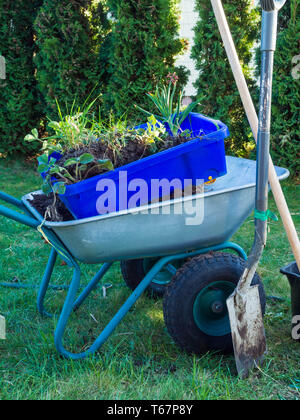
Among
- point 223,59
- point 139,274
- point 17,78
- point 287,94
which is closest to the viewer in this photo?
point 139,274

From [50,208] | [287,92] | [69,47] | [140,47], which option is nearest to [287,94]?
[287,92]

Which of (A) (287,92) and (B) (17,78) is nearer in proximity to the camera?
(A) (287,92)

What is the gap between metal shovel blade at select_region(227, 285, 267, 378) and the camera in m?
1.71

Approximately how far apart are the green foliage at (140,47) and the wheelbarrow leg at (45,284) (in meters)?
2.54

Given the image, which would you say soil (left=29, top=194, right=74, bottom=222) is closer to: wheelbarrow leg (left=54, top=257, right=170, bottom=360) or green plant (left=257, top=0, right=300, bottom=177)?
wheelbarrow leg (left=54, top=257, right=170, bottom=360)

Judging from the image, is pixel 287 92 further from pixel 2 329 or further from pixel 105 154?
pixel 2 329

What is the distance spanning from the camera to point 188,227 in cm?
174

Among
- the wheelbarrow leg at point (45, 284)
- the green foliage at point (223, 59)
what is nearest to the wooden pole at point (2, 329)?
the wheelbarrow leg at point (45, 284)

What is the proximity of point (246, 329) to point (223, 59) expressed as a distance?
3.14 metres

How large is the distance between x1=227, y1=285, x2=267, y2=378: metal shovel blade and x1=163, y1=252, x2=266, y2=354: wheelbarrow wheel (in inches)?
3.7

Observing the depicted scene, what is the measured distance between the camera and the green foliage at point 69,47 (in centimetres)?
434

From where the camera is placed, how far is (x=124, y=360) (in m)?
1.85

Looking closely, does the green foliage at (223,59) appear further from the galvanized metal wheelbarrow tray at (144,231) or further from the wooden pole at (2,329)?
the wooden pole at (2,329)
